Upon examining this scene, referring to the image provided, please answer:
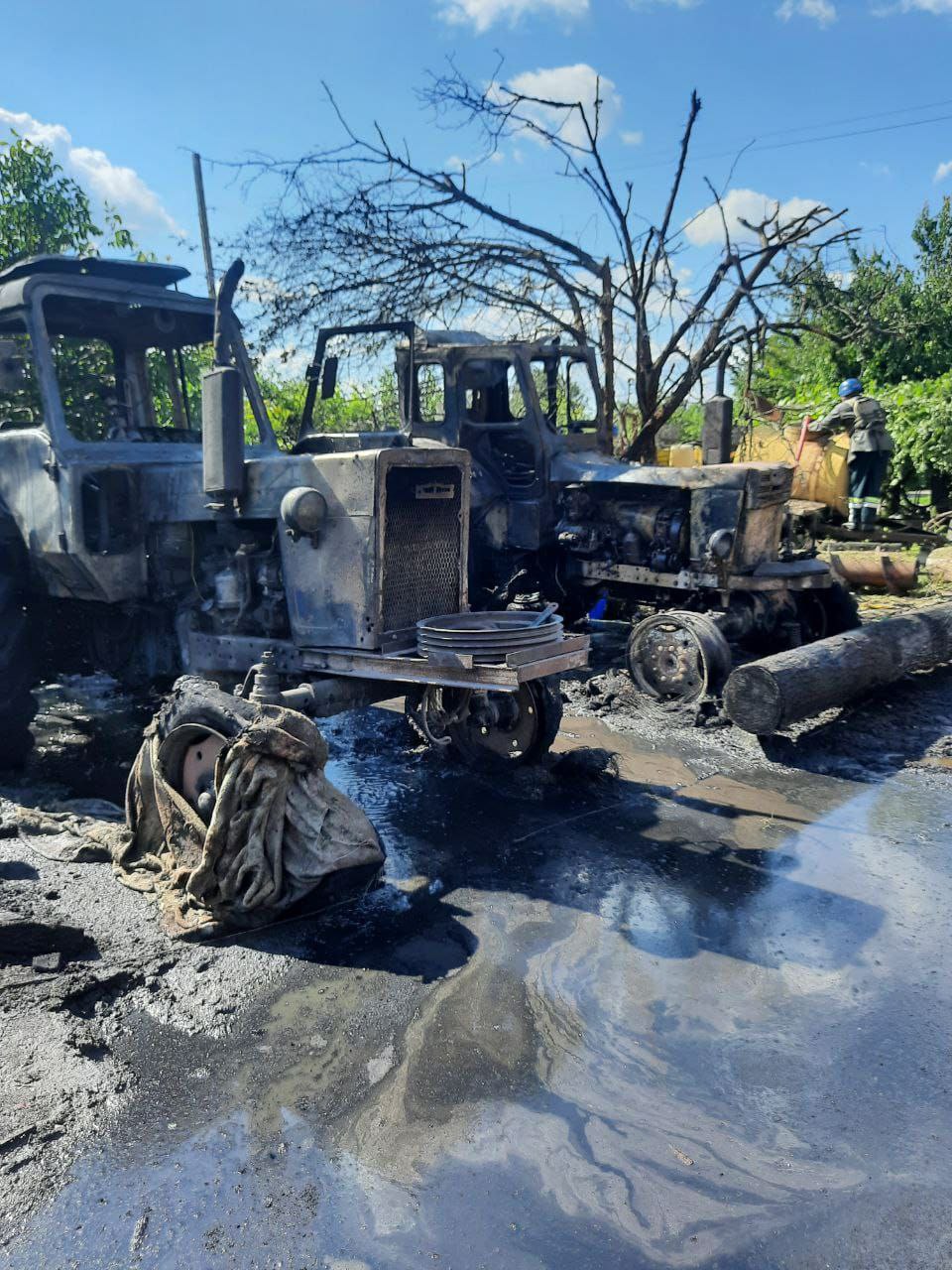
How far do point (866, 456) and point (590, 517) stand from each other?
5.19 m

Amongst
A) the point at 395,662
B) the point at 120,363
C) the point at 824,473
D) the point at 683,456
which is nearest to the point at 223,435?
the point at 395,662

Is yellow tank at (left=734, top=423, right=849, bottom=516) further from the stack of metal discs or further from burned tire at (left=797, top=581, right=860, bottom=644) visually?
the stack of metal discs

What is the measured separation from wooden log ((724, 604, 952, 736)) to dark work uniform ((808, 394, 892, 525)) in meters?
4.43

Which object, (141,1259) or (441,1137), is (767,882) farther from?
(141,1259)

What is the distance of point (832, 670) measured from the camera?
21.7 feet

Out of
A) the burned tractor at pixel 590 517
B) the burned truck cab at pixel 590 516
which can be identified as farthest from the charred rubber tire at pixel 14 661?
the burned truck cab at pixel 590 516

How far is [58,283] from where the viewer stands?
5.44m

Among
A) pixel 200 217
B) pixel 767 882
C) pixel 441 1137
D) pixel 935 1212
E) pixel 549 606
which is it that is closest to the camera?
pixel 935 1212

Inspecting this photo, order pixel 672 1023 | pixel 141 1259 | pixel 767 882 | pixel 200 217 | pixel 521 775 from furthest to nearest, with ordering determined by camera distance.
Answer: pixel 200 217 → pixel 521 775 → pixel 767 882 → pixel 672 1023 → pixel 141 1259

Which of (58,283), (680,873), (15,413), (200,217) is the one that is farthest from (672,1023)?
(200,217)

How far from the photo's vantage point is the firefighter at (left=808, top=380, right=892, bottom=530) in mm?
11773

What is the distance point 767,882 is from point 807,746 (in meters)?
2.33

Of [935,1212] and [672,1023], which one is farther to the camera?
[672,1023]

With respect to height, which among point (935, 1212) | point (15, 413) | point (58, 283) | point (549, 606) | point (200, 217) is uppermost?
point (200, 217)
